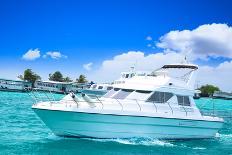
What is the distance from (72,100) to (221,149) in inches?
300

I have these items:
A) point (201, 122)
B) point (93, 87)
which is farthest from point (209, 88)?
point (201, 122)

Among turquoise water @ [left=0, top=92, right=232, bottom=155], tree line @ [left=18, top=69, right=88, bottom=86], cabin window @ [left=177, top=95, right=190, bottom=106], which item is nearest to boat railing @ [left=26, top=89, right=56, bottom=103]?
turquoise water @ [left=0, top=92, right=232, bottom=155]

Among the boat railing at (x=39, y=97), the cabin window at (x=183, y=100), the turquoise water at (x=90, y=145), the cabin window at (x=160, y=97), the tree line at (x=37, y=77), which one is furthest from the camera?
the tree line at (x=37, y=77)

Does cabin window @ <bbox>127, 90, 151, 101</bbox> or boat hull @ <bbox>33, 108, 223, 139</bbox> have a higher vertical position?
cabin window @ <bbox>127, 90, 151, 101</bbox>

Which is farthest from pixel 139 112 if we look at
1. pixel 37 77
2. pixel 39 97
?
pixel 37 77

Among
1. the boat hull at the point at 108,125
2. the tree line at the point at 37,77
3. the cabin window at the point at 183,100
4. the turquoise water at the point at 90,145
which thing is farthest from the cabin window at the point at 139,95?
the tree line at the point at 37,77

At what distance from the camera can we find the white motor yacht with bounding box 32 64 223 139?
675 inches

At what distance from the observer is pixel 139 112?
58.7 ft

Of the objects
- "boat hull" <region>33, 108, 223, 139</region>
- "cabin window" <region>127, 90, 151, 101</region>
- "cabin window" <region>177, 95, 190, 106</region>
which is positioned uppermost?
"cabin window" <region>127, 90, 151, 101</region>

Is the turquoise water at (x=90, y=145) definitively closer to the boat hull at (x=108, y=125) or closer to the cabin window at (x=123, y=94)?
the boat hull at (x=108, y=125)

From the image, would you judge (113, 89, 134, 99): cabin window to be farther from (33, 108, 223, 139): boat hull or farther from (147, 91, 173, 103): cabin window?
(33, 108, 223, 139): boat hull

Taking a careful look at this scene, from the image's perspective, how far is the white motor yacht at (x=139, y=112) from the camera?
1714 centimetres

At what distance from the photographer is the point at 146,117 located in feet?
59.4

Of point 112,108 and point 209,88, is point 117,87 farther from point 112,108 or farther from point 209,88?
point 209,88
